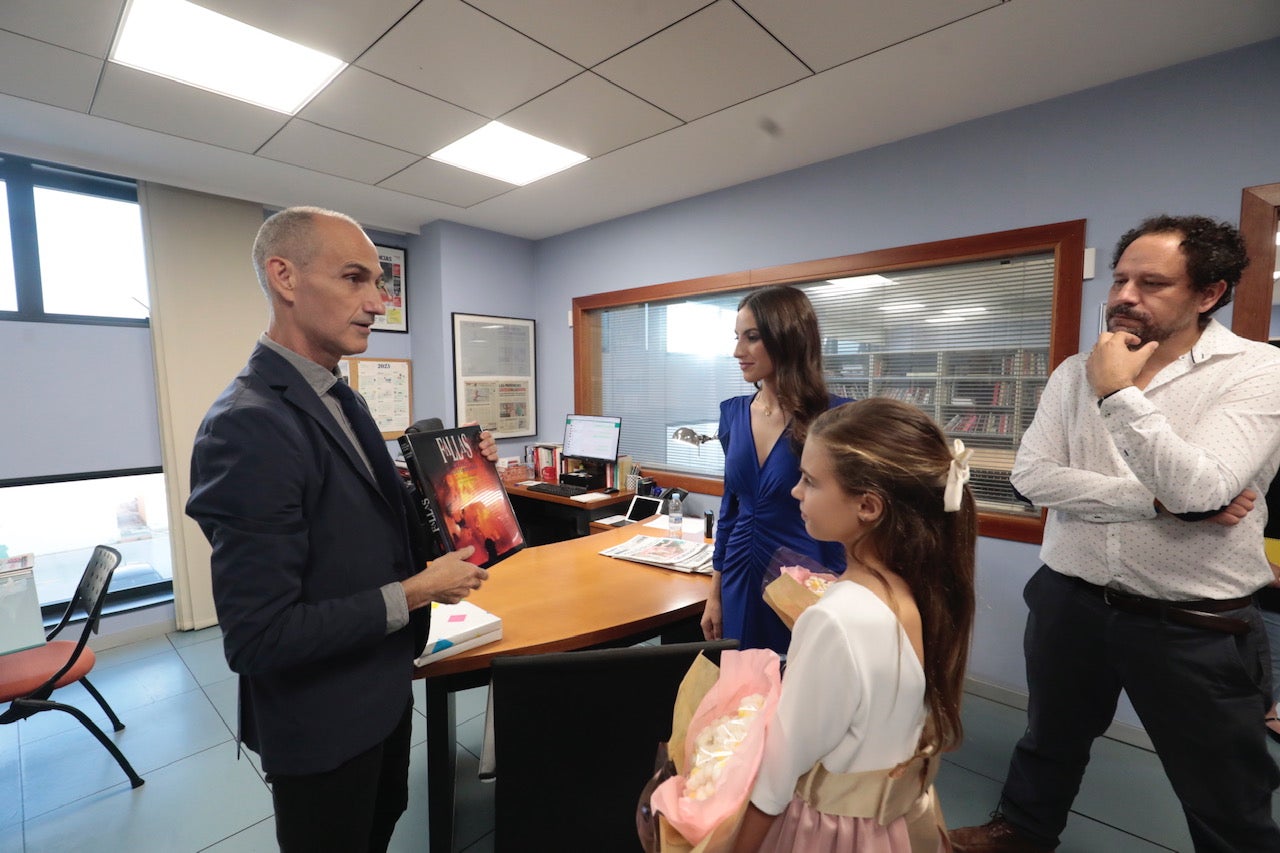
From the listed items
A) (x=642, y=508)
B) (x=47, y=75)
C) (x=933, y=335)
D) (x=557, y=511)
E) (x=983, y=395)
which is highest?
(x=47, y=75)

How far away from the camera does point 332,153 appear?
2795mm

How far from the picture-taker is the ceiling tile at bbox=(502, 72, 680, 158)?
2.24 m

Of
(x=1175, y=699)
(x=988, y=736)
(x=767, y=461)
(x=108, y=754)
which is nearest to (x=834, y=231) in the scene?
(x=767, y=461)

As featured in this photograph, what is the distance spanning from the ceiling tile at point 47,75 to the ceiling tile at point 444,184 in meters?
1.26

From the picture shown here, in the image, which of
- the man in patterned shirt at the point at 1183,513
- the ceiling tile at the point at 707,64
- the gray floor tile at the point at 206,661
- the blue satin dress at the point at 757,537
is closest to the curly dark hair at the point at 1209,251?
the man in patterned shirt at the point at 1183,513

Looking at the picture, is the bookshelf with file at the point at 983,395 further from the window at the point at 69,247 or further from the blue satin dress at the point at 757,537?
the window at the point at 69,247

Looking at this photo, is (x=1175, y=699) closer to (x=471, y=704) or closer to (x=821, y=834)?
(x=821, y=834)

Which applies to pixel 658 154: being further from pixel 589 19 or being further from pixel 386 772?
pixel 386 772

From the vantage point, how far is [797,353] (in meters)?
1.64

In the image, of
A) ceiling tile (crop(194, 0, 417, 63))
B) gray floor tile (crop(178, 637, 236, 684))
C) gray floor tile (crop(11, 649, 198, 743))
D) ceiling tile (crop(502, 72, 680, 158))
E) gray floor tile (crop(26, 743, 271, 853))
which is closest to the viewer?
ceiling tile (crop(194, 0, 417, 63))

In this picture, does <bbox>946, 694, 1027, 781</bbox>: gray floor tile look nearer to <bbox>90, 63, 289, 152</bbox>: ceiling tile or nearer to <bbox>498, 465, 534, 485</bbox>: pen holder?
<bbox>498, 465, 534, 485</bbox>: pen holder

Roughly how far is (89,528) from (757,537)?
4.04 metres

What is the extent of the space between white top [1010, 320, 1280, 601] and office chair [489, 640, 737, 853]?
99cm

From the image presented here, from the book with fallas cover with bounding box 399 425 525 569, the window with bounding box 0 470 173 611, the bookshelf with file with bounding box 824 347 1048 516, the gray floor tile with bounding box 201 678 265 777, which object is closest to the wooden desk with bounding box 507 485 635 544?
the gray floor tile with bounding box 201 678 265 777
